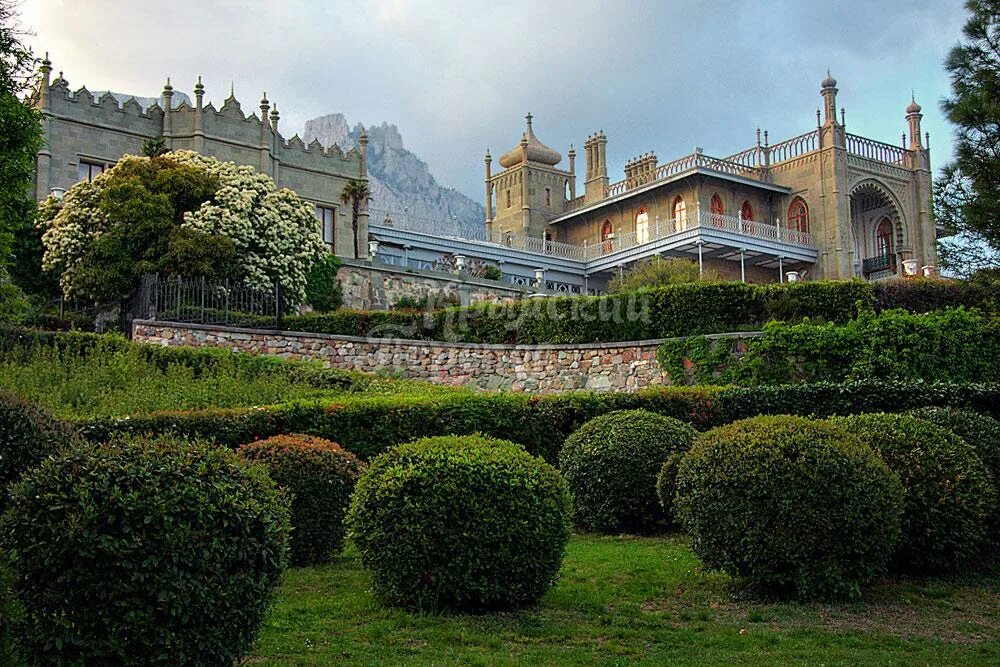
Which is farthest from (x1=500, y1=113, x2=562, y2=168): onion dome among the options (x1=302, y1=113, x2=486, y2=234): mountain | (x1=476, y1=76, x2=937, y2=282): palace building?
(x1=302, y1=113, x2=486, y2=234): mountain

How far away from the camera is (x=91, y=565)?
4.86 m

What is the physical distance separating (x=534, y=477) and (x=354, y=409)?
5349 millimetres

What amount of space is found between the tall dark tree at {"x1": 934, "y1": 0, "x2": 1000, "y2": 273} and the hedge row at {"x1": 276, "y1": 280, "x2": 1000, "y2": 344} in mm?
5053

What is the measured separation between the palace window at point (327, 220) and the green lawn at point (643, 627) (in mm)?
25523

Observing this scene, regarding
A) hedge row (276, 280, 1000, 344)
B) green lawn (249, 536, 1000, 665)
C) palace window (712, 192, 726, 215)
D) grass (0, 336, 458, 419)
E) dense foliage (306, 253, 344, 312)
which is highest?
palace window (712, 192, 726, 215)

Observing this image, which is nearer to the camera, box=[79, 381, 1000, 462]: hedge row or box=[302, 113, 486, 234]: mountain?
box=[79, 381, 1000, 462]: hedge row

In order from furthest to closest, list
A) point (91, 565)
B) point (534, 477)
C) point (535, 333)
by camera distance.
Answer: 1. point (535, 333)
2. point (534, 477)
3. point (91, 565)

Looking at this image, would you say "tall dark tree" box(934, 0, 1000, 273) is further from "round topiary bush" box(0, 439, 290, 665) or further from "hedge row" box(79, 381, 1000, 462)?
"round topiary bush" box(0, 439, 290, 665)

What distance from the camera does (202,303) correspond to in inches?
803

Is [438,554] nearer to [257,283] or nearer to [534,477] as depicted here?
[534,477]

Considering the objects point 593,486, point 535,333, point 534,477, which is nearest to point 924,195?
point 535,333

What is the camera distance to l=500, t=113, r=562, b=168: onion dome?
55312mm

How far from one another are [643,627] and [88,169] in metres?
26.7

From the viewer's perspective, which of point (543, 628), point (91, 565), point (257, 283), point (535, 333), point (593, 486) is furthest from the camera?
point (257, 283)
